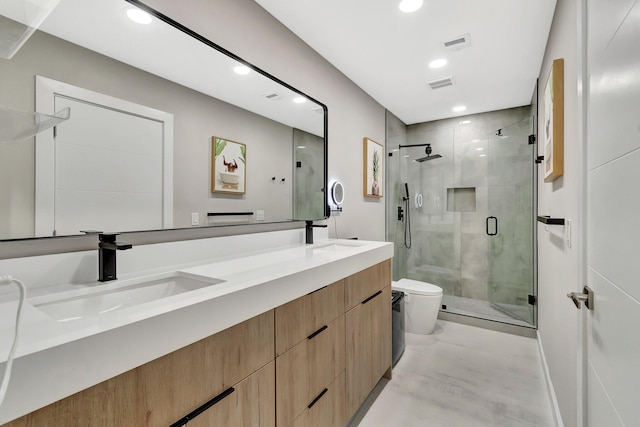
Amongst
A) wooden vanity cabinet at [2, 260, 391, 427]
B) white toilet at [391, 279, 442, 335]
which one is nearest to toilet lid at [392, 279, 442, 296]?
white toilet at [391, 279, 442, 335]

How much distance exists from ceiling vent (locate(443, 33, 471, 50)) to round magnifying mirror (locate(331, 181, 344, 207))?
51.2 inches

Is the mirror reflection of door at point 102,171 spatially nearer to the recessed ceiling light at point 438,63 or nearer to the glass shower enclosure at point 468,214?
the recessed ceiling light at point 438,63

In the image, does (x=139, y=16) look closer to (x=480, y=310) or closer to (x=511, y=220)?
(x=511, y=220)

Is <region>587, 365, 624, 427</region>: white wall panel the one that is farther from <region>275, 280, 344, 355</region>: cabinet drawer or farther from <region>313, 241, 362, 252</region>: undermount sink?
<region>313, 241, 362, 252</region>: undermount sink

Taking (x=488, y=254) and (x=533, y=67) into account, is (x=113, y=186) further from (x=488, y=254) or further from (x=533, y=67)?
(x=488, y=254)

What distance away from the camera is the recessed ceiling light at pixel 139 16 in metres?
1.18

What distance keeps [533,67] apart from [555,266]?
1761 mm

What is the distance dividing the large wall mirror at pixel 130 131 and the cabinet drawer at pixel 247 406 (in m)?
0.73

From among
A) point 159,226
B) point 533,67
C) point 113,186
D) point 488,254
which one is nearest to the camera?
point 113,186

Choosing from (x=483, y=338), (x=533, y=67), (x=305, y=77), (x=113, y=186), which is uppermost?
(x=533, y=67)

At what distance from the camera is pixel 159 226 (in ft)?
4.20

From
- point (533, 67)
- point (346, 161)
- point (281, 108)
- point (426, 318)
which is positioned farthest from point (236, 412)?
point (533, 67)

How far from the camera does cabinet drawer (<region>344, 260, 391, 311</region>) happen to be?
1.62 m

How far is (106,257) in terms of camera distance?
107 cm
